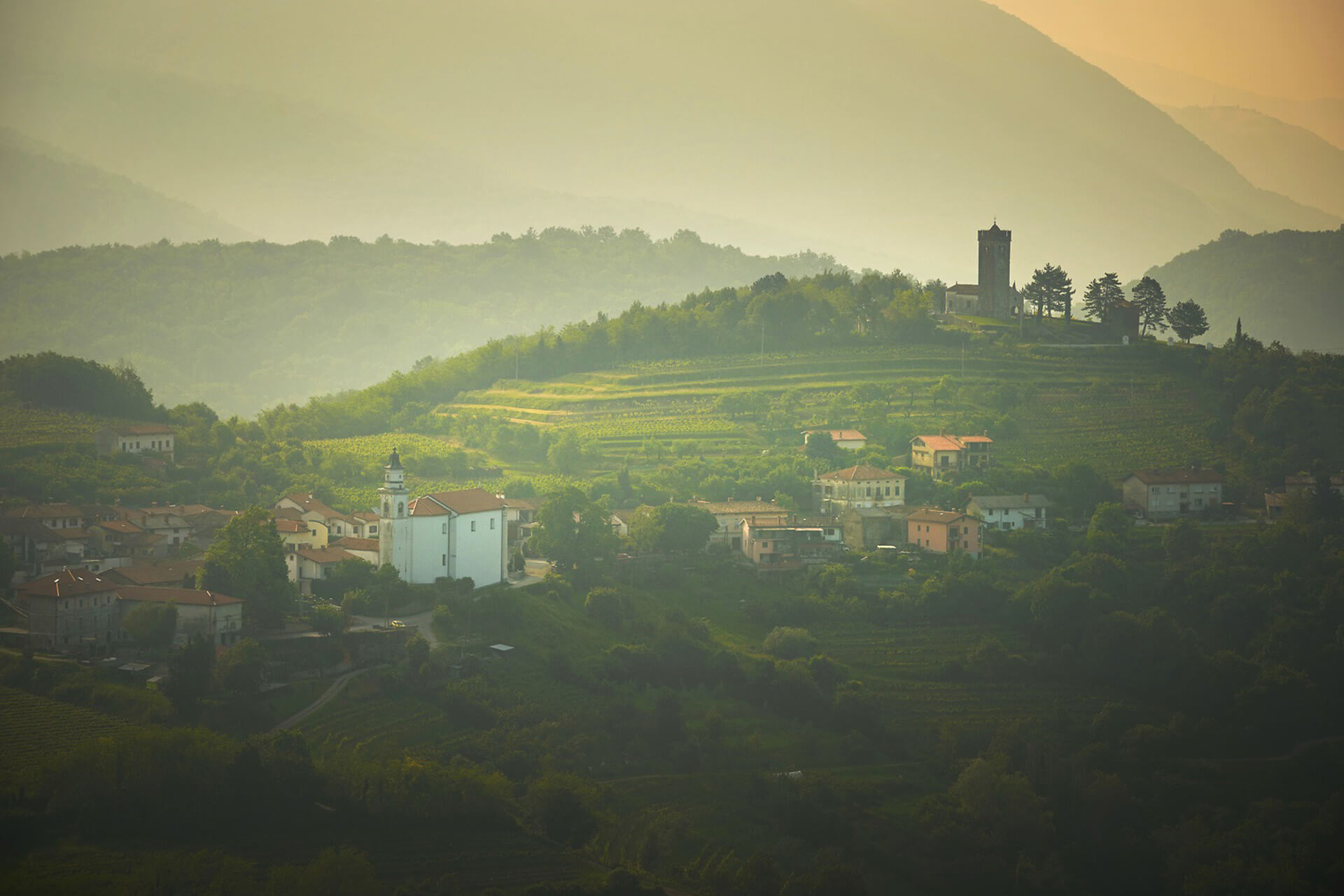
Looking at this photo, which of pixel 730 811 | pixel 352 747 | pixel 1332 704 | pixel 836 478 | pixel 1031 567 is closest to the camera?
pixel 352 747

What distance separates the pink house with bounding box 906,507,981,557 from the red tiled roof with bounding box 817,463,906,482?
296 centimetres

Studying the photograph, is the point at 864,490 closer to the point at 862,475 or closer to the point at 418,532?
the point at 862,475

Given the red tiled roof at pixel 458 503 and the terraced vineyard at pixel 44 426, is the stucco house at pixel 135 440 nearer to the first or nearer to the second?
the terraced vineyard at pixel 44 426

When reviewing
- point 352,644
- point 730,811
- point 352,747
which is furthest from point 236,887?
point 730,811

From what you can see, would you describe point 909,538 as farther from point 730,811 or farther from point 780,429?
point 730,811

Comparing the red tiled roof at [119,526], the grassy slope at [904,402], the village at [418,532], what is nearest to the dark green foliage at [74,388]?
the village at [418,532]

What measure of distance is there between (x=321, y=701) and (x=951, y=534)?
642 inches

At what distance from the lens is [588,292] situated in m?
109

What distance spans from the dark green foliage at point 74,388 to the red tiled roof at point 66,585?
1830 cm

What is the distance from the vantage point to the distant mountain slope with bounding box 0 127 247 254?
105 m

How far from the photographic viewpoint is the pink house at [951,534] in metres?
32.2

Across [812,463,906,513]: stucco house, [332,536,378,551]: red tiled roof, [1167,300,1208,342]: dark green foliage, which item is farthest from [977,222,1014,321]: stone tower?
[332,536,378,551]: red tiled roof

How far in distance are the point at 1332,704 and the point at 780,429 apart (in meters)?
18.9

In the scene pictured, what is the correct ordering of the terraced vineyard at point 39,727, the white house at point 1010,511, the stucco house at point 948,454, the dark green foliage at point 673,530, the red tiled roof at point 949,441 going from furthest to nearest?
the red tiled roof at point 949,441
the stucco house at point 948,454
the white house at point 1010,511
the dark green foliage at point 673,530
the terraced vineyard at point 39,727
